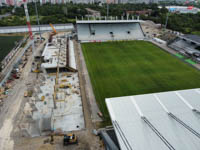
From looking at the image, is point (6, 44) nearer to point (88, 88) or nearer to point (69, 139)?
point (88, 88)

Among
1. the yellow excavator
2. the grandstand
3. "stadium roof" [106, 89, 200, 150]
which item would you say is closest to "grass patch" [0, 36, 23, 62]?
the grandstand

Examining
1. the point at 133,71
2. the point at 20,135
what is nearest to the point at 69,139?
the point at 20,135

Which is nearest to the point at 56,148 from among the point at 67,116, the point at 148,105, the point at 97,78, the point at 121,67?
the point at 67,116

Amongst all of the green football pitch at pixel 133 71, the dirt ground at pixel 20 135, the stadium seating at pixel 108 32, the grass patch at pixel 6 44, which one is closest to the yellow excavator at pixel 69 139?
the dirt ground at pixel 20 135

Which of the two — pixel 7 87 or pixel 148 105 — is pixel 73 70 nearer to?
pixel 7 87

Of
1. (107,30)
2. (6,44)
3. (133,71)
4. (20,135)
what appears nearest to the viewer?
(20,135)

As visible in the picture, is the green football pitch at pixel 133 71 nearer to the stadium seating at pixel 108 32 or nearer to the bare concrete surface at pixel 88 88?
the bare concrete surface at pixel 88 88

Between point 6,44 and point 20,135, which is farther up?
point 6,44
